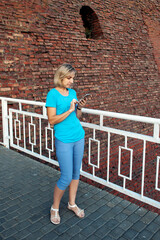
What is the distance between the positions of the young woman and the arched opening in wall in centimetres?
513

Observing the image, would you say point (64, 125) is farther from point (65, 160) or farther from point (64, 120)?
point (65, 160)

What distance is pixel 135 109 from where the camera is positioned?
7.91m

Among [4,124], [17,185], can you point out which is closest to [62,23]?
[4,124]

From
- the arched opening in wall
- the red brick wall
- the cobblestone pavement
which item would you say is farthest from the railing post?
the arched opening in wall

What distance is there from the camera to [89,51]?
652 centimetres

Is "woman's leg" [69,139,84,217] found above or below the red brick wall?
below

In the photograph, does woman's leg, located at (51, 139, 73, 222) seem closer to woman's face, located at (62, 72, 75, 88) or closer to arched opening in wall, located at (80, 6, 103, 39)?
woman's face, located at (62, 72, 75, 88)

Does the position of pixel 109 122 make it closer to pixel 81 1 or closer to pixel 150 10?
pixel 81 1

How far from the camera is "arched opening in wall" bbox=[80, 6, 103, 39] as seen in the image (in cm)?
679

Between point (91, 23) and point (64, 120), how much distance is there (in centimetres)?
557

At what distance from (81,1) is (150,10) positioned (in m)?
3.57

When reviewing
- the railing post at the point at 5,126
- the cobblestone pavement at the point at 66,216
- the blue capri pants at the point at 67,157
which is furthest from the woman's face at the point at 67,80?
the railing post at the point at 5,126

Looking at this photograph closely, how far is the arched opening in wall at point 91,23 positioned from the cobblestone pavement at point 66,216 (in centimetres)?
503

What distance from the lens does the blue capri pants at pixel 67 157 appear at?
7.47 feet
